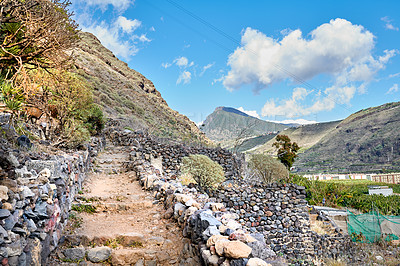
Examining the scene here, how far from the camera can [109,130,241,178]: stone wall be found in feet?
44.2

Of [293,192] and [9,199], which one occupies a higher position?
[293,192]

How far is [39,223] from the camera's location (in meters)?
3.24

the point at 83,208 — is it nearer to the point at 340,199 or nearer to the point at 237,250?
the point at 237,250

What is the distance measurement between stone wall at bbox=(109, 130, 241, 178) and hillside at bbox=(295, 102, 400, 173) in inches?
2153

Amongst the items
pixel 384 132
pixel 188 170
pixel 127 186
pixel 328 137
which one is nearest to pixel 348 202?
pixel 188 170

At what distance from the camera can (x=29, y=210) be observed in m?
3.08

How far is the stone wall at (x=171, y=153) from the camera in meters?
13.5

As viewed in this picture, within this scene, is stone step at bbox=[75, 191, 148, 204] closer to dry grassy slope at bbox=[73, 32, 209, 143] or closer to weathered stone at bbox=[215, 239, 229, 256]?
weathered stone at bbox=[215, 239, 229, 256]

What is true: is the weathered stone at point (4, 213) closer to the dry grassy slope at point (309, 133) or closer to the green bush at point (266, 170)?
the green bush at point (266, 170)

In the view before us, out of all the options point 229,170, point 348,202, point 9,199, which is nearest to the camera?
point 9,199

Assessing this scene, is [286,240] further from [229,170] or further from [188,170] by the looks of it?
[229,170]

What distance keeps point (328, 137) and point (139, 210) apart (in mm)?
93301

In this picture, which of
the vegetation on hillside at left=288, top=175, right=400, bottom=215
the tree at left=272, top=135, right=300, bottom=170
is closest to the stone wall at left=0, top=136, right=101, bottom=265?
the vegetation on hillside at left=288, top=175, right=400, bottom=215

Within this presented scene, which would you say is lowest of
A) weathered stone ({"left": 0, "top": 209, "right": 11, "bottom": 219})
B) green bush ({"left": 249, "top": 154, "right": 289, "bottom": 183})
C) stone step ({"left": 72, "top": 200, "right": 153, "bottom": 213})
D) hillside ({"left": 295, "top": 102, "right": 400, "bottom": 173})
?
Answer: stone step ({"left": 72, "top": 200, "right": 153, "bottom": 213})
